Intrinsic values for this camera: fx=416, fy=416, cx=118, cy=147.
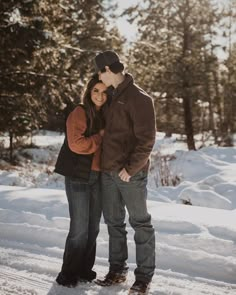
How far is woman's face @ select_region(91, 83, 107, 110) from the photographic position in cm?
391

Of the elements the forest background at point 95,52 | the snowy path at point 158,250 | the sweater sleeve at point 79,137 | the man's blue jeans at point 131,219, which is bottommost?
the snowy path at point 158,250

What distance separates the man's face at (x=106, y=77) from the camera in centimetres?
378

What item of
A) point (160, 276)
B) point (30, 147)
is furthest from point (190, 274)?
point (30, 147)

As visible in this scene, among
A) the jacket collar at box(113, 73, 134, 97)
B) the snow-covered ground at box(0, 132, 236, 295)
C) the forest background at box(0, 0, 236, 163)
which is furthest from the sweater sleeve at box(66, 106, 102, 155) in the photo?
the forest background at box(0, 0, 236, 163)

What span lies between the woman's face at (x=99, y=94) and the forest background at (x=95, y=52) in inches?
178

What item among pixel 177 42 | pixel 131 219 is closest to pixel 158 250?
pixel 131 219

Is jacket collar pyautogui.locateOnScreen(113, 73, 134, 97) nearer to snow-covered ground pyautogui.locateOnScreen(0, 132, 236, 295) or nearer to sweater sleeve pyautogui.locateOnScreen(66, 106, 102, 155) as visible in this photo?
sweater sleeve pyautogui.locateOnScreen(66, 106, 102, 155)

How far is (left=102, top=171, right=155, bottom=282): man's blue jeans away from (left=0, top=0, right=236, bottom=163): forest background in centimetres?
466

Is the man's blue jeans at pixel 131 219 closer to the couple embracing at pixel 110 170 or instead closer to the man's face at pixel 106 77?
the couple embracing at pixel 110 170

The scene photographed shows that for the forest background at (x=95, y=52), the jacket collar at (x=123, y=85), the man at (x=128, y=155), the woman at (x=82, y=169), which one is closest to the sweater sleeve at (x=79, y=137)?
the woman at (x=82, y=169)

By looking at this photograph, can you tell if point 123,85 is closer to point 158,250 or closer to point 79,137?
point 79,137

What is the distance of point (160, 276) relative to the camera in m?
4.29

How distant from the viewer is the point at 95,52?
1430 centimetres

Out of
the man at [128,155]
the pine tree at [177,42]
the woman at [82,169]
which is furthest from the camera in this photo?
the pine tree at [177,42]
